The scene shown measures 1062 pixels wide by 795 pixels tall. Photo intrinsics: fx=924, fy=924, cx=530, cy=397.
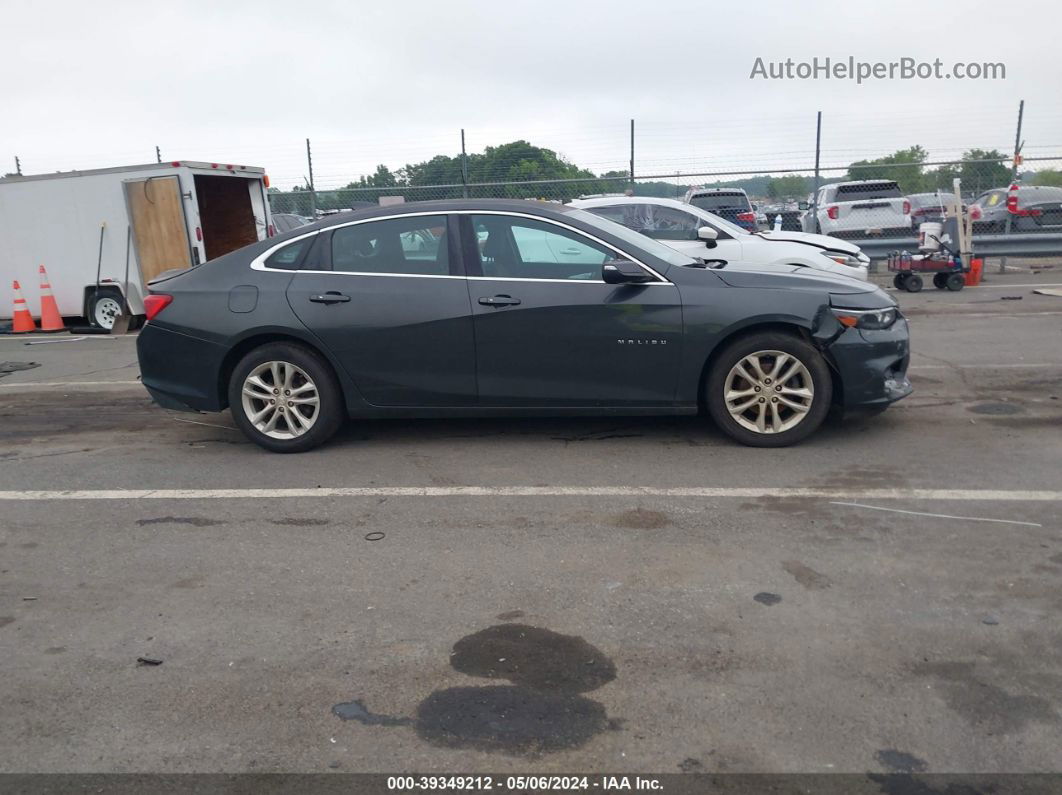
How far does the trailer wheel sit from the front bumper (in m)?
10.9

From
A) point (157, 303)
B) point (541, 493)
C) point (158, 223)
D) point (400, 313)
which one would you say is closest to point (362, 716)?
point (541, 493)

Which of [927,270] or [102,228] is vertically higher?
[102,228]

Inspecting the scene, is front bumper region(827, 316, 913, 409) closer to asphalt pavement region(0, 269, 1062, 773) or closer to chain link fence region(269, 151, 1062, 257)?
asphalt pavement region(0, 269, 1062, 773)

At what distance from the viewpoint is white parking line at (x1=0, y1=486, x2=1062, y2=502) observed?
5031mm

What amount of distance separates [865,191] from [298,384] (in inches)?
614

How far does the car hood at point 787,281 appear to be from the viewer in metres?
5.87

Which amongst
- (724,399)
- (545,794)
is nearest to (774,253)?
(724,399)

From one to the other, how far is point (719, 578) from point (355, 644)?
161 cm

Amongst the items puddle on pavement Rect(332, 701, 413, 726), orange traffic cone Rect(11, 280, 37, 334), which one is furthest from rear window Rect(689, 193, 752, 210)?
puddle on pavement Rect(332, 701, 413, 726)

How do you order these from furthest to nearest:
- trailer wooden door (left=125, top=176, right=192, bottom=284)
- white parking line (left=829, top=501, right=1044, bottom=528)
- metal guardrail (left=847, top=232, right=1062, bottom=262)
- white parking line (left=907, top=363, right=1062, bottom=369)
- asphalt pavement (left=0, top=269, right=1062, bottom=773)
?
metal guardrail (left=847, top=232, right=1062, bottom=262) → trailer wooden door (left=125, top=176, right=192, bottom=284) → white parking line (left=907, top=363, right=1062, bottom=369) → white parking line (left=829, top=501, right=1044, bottom=528) → asphalt pavement (left=0, top=269, right=1062, bottom=773)

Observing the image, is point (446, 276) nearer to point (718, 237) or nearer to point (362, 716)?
point (362, 716)

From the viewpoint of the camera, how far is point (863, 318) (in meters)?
5.85

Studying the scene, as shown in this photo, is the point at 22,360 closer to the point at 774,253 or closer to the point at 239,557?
the point at 239,557

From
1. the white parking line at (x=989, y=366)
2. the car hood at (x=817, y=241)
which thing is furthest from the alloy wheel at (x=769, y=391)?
the car hood at (x=817, y=241)
